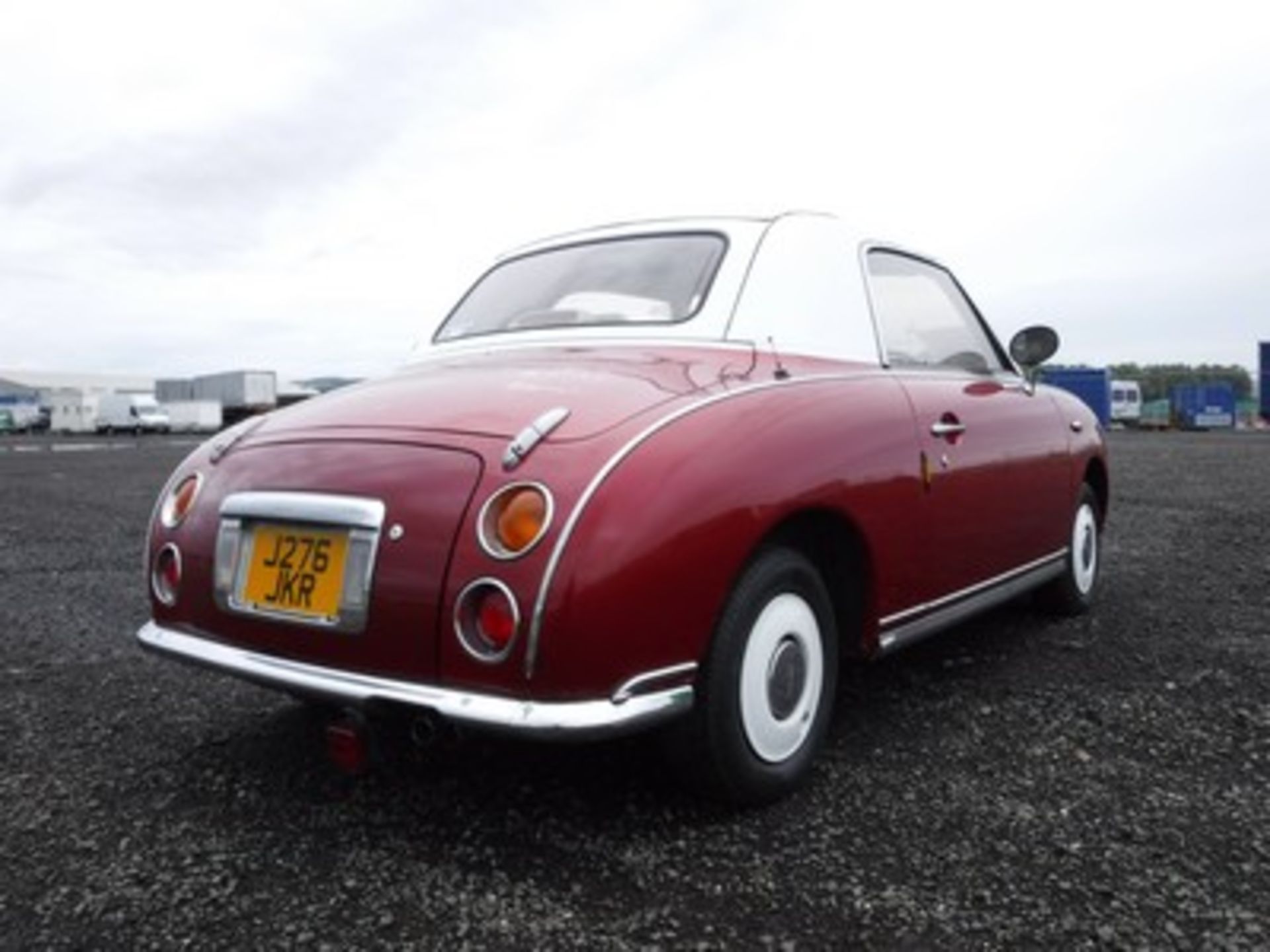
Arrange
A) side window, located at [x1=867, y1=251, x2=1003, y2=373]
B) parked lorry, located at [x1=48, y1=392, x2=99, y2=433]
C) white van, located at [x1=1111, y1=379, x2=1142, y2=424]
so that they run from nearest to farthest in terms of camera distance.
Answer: side window, located at [x1=867, y1=251, x2=1003, y2=373], white van, located at [x1=1111, y1=379, x2=1142, y2=424], parked lorry, located at [x1=48, y1=392, x2=99, y2=433]

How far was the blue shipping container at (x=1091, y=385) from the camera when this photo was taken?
114 feet

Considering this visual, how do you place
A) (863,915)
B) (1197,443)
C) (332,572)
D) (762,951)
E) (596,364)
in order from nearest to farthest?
(762,951) < (863,915) < (332,572) < (596,364) < (1197,443)

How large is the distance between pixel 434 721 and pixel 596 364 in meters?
1.04

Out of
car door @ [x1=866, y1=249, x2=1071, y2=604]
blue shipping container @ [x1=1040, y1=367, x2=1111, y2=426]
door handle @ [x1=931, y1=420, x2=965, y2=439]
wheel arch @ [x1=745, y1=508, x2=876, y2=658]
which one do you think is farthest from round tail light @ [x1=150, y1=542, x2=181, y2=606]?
blue shipping container @ [x1=1040, y1=367, x2=1111, y2=426]

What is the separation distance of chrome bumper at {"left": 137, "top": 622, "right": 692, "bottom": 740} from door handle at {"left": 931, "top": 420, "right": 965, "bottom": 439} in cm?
132

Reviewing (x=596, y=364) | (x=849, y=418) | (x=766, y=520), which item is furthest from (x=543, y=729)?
(x=849, y=418)

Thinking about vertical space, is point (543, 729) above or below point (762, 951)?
above

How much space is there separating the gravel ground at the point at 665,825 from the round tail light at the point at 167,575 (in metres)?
0.51

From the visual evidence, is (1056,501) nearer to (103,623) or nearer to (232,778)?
(232,778)

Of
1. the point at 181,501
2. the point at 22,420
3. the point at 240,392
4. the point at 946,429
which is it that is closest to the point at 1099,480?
the point at 946,429

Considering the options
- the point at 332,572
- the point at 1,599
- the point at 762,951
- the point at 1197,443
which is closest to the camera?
the point at 762,951

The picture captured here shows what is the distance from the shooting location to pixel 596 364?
2578 millimetres

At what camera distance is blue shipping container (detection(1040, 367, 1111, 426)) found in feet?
114

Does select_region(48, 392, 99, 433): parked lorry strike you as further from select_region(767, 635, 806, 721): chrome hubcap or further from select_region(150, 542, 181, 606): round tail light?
select_region(767, 635, 806, 721): chrome hubcap
